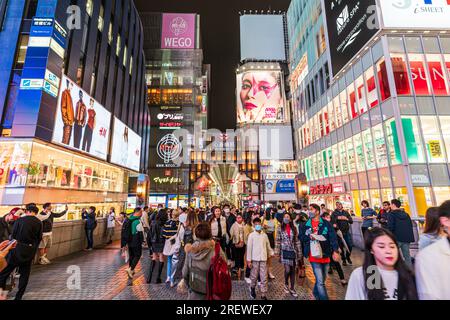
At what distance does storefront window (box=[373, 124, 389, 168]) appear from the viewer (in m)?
16.6

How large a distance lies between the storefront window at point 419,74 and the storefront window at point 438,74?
49 cm

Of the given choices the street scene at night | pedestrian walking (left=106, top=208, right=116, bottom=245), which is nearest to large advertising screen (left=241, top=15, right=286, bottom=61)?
the street scene at night

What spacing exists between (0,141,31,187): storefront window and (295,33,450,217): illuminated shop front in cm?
2332

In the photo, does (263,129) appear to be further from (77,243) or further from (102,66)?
(77,243)

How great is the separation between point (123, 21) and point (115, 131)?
1405 cm

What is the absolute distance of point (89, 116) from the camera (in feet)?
51.5

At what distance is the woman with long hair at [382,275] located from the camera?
6.34 ft

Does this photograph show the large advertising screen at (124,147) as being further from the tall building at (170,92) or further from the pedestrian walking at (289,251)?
the tall building at (170,92)

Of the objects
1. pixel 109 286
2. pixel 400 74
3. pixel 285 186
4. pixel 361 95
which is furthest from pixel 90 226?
pixel 400 74

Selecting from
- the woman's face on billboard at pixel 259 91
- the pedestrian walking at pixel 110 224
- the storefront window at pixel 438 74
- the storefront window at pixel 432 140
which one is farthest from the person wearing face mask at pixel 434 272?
the woman's face on billboard at pixel 259 91

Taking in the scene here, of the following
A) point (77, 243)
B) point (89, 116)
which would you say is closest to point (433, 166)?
point (77, 243)

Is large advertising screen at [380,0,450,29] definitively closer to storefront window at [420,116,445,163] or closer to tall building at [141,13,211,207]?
storefront window at [420,116,445,163]

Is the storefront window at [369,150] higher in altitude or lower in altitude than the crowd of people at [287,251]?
higher
